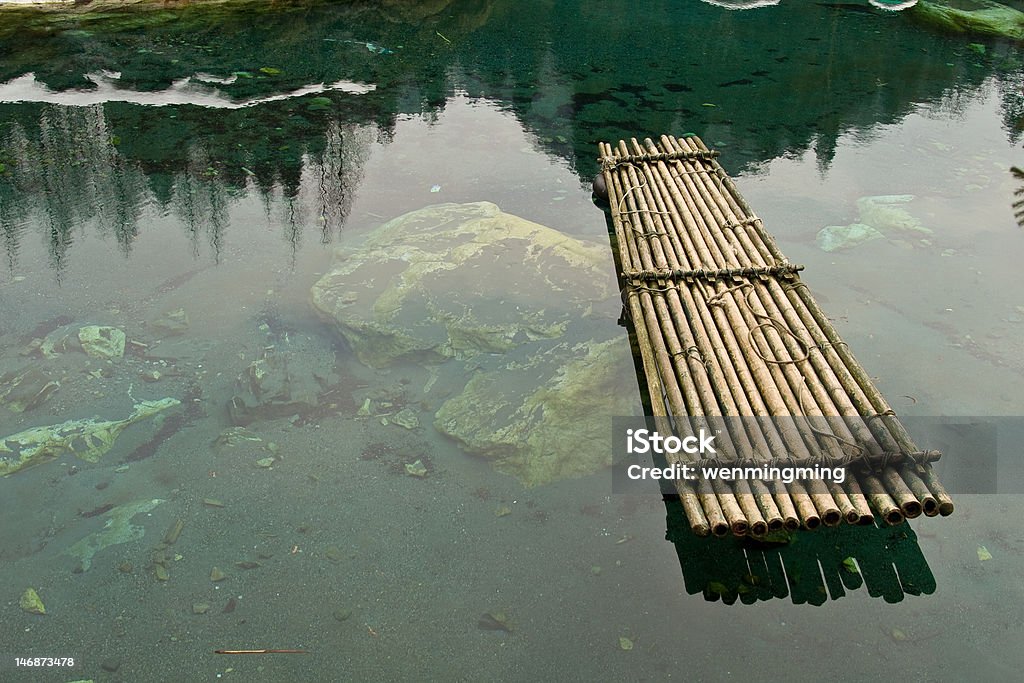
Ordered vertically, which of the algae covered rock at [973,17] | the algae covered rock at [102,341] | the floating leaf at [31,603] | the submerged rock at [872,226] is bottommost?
the floating leaf at [31,603]

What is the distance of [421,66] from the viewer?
1469 cm

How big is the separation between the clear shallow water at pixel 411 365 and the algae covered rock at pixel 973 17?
1112mm

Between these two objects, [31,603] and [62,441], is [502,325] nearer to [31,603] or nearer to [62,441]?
[62,441]

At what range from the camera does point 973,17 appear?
678 inches

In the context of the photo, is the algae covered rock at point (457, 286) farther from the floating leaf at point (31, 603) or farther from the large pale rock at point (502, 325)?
the floating leaf at point (31, 603)

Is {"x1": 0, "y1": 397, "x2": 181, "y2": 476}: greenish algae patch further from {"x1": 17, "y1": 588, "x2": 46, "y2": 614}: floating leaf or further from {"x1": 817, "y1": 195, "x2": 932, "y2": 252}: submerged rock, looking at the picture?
{"x1": 817, "y1": 195, "x2": 932, "y2": 252}: submerged rock

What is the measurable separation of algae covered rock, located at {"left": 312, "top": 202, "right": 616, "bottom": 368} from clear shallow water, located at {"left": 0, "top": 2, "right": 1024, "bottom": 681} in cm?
35

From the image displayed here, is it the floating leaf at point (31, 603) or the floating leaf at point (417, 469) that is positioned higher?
the floating leaf at point (417, 469)

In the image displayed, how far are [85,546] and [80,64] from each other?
11.6 metres

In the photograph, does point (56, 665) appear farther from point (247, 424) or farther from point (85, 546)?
point (247, 424)

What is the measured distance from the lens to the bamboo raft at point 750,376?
5.03 meters

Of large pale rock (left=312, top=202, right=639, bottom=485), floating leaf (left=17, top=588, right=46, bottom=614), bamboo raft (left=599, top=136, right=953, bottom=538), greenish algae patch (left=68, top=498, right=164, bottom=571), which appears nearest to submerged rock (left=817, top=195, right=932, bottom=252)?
bamboo raft (left=599, top=136, right=953, bottom=538)

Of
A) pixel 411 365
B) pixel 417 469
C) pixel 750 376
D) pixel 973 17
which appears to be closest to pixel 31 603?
pixel 417 469

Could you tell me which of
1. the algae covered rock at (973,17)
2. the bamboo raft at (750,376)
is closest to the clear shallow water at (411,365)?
the bamboo raft at (750,376)
